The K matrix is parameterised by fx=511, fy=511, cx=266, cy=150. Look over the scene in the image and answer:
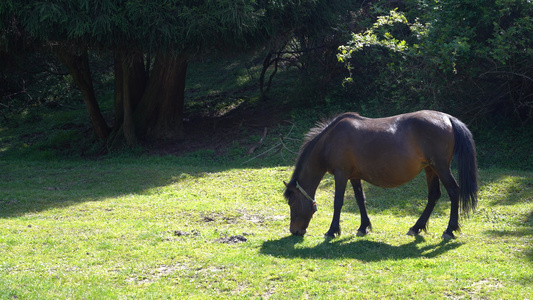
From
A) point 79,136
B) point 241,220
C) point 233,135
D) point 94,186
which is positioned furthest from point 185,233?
point 79,136

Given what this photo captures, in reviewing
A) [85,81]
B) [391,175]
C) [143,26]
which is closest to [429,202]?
[391,175]

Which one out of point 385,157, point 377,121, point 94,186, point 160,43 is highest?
point 160,43

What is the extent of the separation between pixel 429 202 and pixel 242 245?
3.17 metres

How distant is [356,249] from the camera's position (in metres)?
7.54

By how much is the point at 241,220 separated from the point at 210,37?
786cm

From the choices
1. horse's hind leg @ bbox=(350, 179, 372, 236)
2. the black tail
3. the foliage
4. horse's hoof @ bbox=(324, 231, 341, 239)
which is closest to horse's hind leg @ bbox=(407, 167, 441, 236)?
the black tail

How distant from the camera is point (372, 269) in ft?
21.4

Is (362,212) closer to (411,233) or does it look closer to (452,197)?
(411,233)

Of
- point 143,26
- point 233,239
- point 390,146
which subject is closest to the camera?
point 390,146

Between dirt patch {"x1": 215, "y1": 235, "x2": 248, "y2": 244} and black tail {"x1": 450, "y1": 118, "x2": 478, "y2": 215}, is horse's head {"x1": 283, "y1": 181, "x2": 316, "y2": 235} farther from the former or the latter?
black tail {"x1": 450, "y1": 118, "x2": 478, "y2": 215}

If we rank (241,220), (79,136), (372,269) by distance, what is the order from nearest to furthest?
(372,269) < (241,220) < (79,136)

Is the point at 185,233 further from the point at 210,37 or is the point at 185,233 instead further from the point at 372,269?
the point at 210,37

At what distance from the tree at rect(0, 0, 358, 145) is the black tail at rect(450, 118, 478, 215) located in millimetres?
9068

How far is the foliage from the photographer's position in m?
12.8
